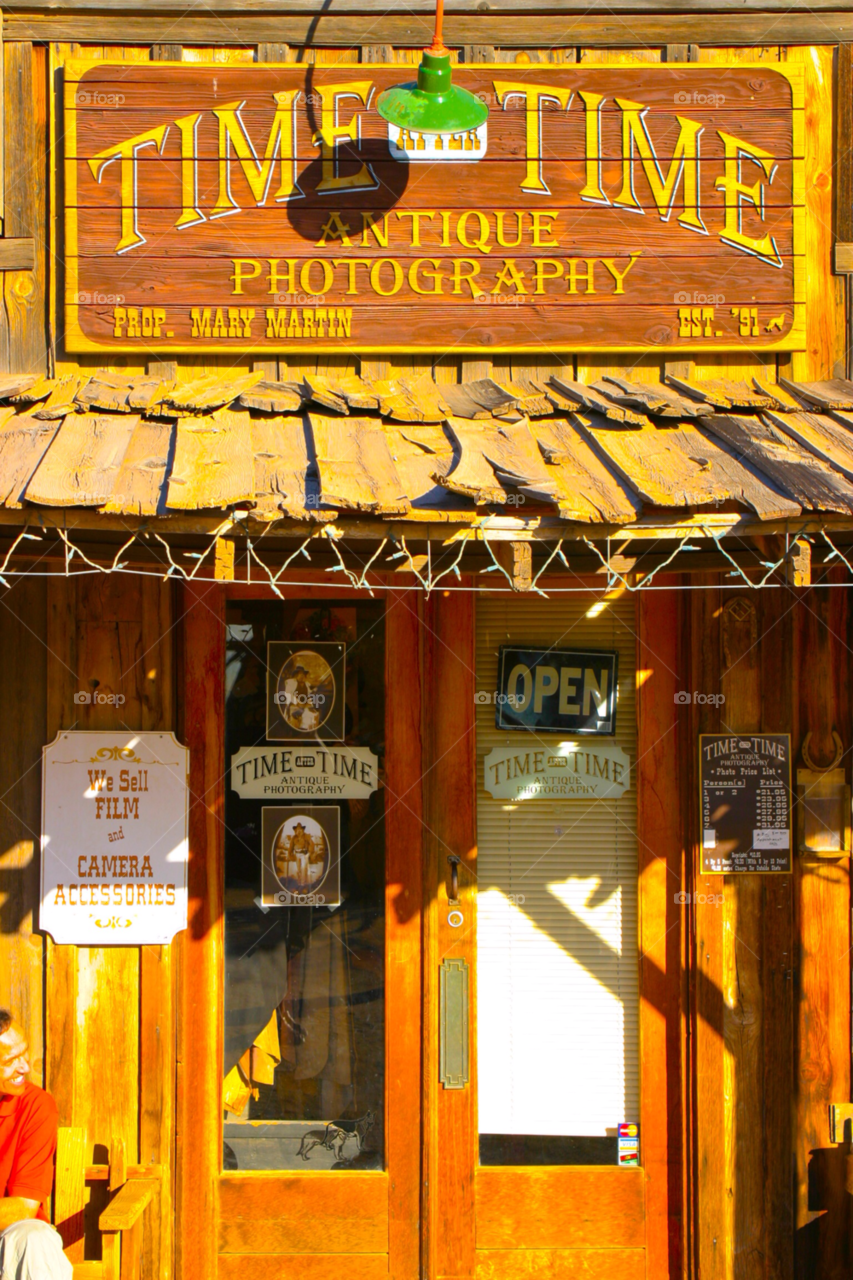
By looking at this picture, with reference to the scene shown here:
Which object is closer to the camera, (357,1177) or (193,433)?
(193,433)

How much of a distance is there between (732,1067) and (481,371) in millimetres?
3575

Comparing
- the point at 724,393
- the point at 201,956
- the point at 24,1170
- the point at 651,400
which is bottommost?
the point at 24,1170

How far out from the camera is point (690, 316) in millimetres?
4949

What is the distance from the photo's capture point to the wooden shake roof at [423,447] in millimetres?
3523

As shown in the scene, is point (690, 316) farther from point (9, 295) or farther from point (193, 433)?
point (9, 295)

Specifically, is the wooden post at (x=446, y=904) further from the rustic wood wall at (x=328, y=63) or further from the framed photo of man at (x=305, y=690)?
the rustic wood wall at (x=328, y=63)

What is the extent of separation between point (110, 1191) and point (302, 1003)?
1.19 m

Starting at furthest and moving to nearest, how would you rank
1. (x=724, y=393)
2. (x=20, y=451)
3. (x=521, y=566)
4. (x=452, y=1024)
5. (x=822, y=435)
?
(x=452, y=1024) < (x=724, y=393) < (x=822, y=435) < (x=20, y=451) < (x=521, y=566)

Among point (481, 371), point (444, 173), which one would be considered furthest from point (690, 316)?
point (444, 173)

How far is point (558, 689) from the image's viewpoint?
5156 mm

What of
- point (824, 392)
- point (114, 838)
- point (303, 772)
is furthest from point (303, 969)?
point (824, 392)

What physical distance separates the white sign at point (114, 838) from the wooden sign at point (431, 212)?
1.95m

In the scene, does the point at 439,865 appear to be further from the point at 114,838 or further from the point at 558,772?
the point at 114,838

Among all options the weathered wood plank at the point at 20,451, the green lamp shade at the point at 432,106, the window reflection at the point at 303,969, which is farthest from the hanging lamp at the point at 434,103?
the window reflection at the point at 303,969
